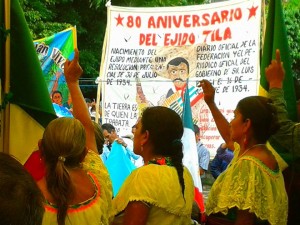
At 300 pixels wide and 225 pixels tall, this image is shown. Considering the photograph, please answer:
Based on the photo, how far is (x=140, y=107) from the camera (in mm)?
7766

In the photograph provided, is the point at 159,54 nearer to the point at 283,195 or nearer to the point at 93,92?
the point at 283,195

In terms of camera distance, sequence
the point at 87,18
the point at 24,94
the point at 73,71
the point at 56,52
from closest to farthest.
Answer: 1. the point at 73,71
2. the point at 24,94
3. the point at 56,52
4. the point at 87,18

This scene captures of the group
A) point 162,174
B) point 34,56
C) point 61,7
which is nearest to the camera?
point 162,174

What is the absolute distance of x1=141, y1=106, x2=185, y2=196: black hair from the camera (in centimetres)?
277

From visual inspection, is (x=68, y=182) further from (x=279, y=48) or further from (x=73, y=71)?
(x=279, y=48)

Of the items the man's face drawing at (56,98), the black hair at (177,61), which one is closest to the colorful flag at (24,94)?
the black hair at (177,61)

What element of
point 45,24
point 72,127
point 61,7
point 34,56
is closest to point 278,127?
point 72,127

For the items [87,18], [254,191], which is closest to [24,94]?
[254,191]

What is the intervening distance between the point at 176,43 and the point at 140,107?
0.94m

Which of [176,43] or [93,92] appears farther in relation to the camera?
[93,92]

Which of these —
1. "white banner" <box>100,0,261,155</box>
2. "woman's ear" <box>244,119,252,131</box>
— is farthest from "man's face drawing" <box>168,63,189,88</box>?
"woman's ear" <box>244,119,252,131</box>

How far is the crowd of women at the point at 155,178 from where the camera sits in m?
2.42

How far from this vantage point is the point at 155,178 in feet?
8.79

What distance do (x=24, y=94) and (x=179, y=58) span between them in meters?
4.41
